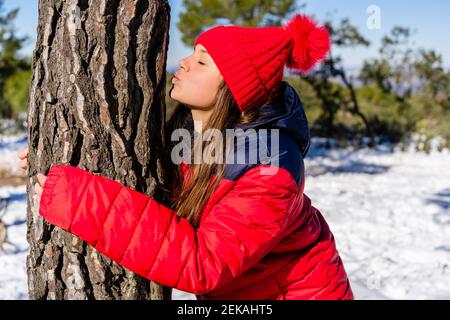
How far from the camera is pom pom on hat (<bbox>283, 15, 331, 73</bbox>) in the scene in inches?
66.3

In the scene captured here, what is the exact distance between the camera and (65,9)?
1440 millimetres

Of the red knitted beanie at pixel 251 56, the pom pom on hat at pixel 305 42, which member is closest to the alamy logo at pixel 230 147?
the red knitted beanie at pixel 251 56

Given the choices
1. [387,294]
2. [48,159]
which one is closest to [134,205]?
[48,159]

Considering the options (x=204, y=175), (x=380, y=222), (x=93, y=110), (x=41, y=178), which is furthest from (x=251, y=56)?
(x=380, y=222)

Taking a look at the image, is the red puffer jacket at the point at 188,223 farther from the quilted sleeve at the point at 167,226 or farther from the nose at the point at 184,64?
the nose at the point at 184,64

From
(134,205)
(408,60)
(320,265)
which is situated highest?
(408,60)

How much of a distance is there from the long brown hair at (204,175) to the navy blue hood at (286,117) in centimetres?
5

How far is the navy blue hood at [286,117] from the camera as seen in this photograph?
152cm

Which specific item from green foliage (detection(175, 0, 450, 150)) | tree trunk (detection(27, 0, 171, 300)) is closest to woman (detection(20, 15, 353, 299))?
tree trunk (detection(27, 0, 171, 300))

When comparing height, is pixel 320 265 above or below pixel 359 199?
above

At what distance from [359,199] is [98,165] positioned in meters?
4.89

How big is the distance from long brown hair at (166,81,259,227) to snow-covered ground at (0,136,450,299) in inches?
64.9

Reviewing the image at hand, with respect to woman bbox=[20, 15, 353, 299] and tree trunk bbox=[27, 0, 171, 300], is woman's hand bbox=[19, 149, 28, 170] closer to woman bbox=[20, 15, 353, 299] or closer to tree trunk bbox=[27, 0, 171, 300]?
woman bbox=[20, 15, 353, 299]
